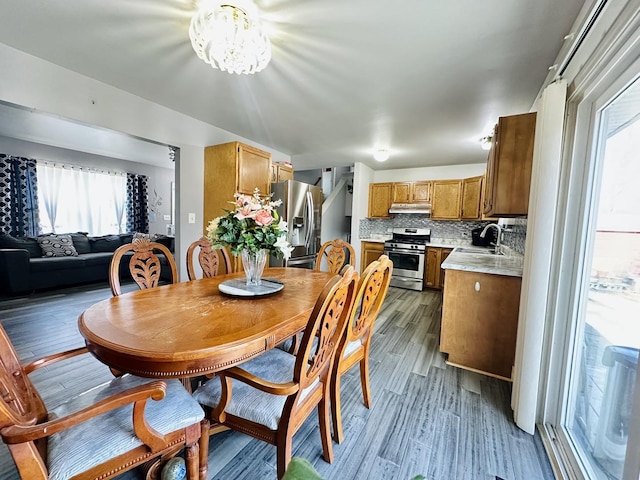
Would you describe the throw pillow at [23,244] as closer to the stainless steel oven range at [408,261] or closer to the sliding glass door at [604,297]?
the stainless steel oven range at [408,261]

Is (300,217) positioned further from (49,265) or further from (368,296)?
(49,265)

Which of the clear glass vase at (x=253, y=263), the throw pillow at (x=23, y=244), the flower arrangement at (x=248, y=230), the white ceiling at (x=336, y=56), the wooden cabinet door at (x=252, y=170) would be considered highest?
the white ceiling at (x=336, y=56)

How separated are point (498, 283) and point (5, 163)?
7300 millimetres

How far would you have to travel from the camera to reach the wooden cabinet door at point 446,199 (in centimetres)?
475

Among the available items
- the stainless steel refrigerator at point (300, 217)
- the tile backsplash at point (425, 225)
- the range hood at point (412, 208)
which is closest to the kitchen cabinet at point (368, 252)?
the tile backsplash at point (425, 225)

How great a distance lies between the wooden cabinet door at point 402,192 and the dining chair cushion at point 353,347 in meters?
4.12

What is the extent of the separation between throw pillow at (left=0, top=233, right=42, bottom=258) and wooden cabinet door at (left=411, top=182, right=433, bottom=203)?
649 centimetres

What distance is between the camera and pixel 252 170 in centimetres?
335

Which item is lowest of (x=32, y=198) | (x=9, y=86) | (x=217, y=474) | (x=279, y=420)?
(x=217, y=474)

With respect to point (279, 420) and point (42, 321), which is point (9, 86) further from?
point (279, 420)

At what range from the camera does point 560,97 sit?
141cm

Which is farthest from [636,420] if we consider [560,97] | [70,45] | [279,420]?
[70,45]

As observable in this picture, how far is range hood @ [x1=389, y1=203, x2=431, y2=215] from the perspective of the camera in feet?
16.4

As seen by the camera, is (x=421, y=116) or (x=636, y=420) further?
(x=421, y=116)
